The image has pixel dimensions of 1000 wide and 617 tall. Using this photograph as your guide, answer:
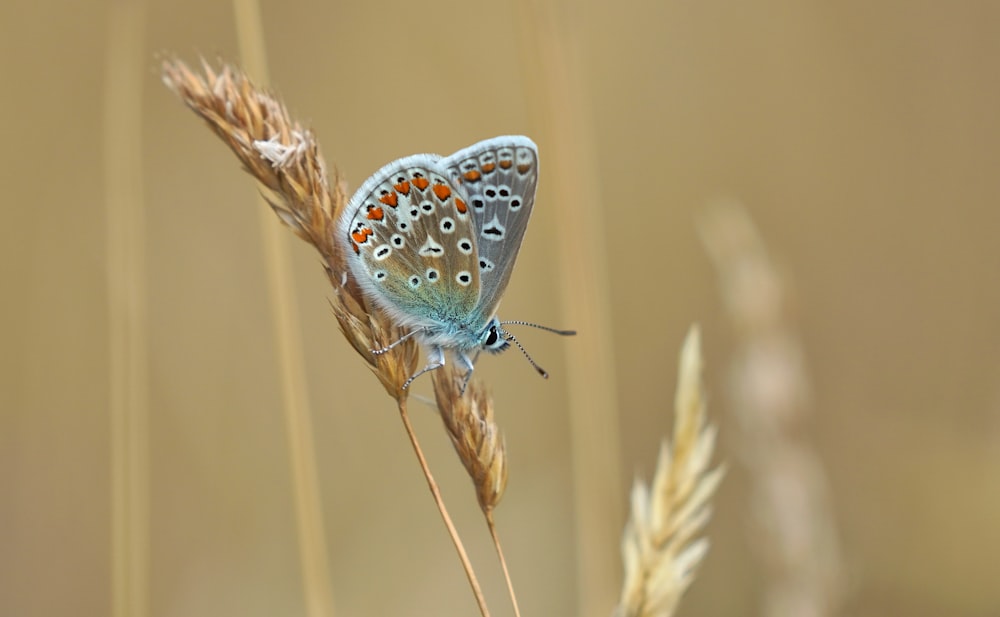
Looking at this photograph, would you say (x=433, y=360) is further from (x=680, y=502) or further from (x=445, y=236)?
(x=680, y=502)

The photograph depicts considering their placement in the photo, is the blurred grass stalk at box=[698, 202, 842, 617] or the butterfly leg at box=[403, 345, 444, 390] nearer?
the butterfly leg at box=[403, 345, 444, 390]

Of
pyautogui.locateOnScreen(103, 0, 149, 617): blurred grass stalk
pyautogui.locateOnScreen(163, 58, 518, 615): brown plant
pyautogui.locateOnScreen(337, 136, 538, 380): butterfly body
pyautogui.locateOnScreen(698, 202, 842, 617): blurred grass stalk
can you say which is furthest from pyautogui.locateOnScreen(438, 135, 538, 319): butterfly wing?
pyautogui.locateOnScreen(698, 202, 842, 617): blurred grass stalk

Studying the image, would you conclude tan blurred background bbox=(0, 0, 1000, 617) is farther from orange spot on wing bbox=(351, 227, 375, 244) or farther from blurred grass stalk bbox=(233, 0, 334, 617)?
blurred grass stalk bbox=(233, 0, 334, 617)

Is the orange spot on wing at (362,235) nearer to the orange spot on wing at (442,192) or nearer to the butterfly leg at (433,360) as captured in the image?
the orange spot on wing at (442,192)

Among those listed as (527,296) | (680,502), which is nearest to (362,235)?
(680,502)

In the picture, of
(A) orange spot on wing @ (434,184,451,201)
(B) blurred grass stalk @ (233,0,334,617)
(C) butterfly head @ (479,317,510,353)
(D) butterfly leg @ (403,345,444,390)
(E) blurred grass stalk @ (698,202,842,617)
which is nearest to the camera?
(B) blurred grass stalk @ (233,0,334,617)

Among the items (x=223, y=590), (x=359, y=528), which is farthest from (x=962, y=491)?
(x=223, y=590)
